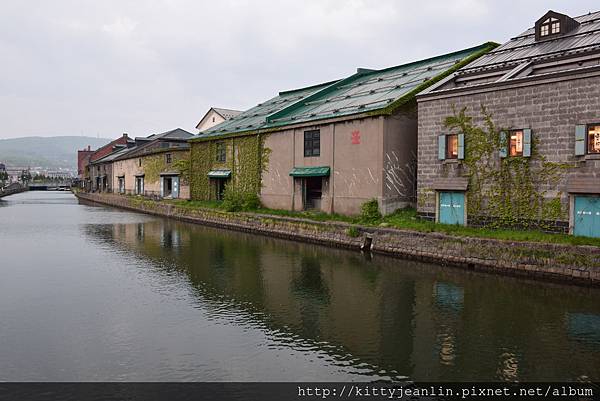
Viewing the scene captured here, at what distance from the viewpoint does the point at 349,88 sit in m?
38.7

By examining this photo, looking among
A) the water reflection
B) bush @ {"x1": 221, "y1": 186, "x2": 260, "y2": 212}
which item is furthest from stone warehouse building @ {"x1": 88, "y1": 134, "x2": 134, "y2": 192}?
the water reflection

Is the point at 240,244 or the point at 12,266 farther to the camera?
the point at 240,244

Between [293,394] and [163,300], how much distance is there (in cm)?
788

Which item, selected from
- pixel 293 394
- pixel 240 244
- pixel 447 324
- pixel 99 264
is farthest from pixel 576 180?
pixel 99 264

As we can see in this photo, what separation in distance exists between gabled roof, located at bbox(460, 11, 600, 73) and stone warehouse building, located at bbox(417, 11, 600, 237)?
7 cm

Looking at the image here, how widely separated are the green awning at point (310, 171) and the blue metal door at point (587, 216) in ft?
51.7

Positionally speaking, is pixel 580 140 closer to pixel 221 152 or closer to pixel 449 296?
pixel 449 296

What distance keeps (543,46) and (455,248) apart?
12.5 m

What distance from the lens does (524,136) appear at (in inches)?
822

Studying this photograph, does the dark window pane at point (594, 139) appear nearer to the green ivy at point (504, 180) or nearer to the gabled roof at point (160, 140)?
the green ivy at point (504, 180)

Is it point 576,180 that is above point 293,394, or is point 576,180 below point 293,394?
above

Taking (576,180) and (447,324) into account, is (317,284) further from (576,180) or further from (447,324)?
(576,180)

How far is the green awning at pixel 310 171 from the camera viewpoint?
1256 inches

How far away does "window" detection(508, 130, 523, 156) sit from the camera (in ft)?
70.0
